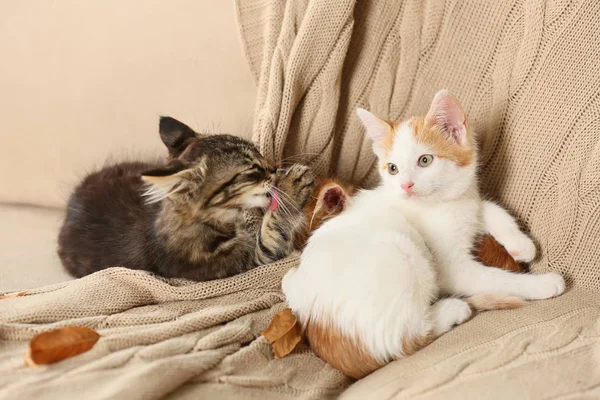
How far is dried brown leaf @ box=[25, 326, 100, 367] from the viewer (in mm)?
938

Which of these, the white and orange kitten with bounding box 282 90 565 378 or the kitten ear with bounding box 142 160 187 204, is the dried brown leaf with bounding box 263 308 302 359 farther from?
the kitten ear with bounding box 142 160 187 204

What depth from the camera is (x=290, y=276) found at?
123 centimetres

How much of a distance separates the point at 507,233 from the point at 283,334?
58 cm

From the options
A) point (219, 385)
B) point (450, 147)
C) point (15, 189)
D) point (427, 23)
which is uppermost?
point (427, 23)

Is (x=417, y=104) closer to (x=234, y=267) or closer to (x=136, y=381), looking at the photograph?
(x=234, y=267)

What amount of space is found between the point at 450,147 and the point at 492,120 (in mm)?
157

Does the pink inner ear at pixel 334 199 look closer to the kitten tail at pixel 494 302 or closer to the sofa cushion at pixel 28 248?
the kitten tail at pixel 494 302

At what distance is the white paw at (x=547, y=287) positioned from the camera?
3.71 ft

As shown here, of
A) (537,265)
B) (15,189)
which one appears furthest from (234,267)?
(15,189)

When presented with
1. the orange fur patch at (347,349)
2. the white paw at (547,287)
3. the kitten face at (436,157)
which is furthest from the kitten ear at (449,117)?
the orange fur patch at (347,349)

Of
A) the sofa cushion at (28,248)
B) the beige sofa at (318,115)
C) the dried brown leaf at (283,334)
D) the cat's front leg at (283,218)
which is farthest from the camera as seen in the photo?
the sofa cushion at (28,248)

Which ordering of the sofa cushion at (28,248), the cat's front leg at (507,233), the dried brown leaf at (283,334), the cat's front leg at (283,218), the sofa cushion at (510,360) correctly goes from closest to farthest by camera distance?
1. the sofa cushion at (510,360)
2. the dried brown leaf at (283,334)
3. the cat's front leg at (507,233)
4. the cat's front leg at (283,218)
5. the sofa cushion at (28,248)

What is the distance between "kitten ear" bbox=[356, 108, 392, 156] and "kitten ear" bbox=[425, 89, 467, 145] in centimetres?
11

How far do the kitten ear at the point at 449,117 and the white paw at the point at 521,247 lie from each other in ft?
0.84
